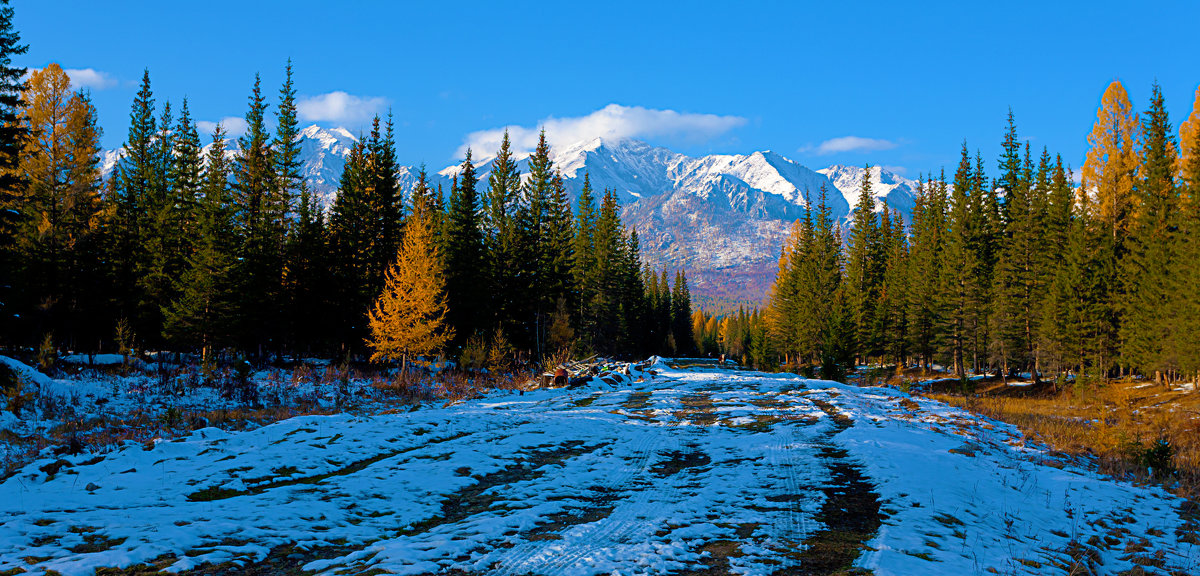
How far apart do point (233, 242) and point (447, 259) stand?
542 inches

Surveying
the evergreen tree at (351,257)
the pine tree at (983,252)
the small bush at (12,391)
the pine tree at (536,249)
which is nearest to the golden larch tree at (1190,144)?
the pine tree at (983,252)

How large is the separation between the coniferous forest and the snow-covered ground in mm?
18270

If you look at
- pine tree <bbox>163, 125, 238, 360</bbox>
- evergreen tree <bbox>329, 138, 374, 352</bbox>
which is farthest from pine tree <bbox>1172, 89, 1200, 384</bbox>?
pine tree <bbox>163, 125, 238, 360</bbox>

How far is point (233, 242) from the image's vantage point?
2945 cm

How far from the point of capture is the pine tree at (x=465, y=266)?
1556 inches

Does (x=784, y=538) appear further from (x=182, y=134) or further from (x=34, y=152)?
(x=182, y=134)

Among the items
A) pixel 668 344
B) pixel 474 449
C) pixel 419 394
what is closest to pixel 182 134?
pixel 419 394

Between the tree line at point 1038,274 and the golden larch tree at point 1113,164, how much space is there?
0.26 feet

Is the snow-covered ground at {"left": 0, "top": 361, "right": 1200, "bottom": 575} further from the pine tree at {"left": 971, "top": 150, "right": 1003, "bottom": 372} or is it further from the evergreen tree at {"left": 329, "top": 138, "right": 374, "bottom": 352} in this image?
the pine tree at {"left": 971, "top": 150, "right": 1003, "bottom": 372}

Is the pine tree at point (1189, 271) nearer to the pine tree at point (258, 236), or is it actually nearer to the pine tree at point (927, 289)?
the pine tree at point (927, 289)

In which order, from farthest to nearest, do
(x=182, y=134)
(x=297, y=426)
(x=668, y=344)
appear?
(x=668, y=344) < (x=182, y=134) < (x=297, y=426)

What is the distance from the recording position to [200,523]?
554cm

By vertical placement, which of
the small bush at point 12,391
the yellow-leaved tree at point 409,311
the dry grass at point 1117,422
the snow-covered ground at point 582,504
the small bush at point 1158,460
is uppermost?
the yellow-leaved tree at point 409,311

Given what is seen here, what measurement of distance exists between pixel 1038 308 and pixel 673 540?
47.0m
